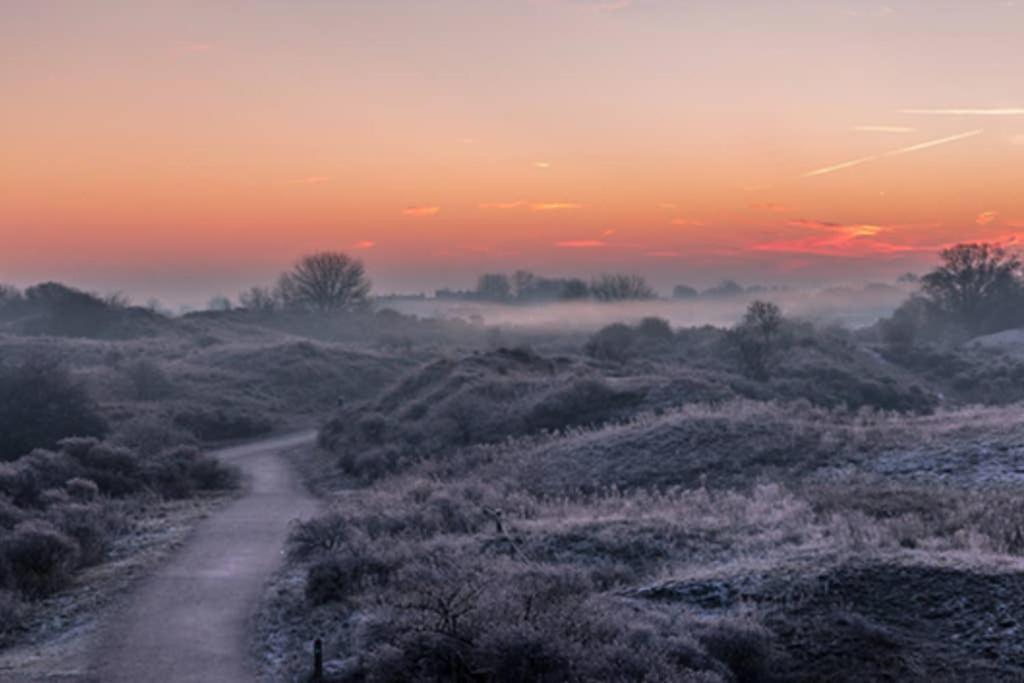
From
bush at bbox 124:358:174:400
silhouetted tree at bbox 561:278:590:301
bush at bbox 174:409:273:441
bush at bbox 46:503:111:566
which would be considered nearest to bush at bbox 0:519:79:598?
bush at bbox 46:503:111:566

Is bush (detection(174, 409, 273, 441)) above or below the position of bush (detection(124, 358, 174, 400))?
below

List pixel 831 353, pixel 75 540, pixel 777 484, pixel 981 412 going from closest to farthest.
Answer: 1. pixel 75 540
2. pixel 777 484
3. pixel 981 412
4. pixel 831 353

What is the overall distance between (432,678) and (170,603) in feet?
20.2

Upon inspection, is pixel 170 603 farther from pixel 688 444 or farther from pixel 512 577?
pixel 688 444

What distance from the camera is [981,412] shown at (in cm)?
2773

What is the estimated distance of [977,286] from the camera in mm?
91375

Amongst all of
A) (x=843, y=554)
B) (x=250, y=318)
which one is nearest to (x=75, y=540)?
(x=843, y=554)

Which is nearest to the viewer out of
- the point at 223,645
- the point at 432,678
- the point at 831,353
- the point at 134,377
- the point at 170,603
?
the point at 432,678

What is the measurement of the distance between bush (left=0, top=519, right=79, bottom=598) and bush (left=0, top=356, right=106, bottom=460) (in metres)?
16.5

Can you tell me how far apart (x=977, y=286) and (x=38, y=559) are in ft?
303

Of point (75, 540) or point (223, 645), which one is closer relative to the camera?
point (223, 645)

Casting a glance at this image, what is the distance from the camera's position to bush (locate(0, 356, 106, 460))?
105 ft

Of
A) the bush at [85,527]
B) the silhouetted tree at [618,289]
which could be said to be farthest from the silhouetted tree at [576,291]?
the bush at [85,527]

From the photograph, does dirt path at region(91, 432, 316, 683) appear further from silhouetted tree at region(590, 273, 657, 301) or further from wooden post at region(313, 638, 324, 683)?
silhouetted tree at region(590, 273, 657, 301)
